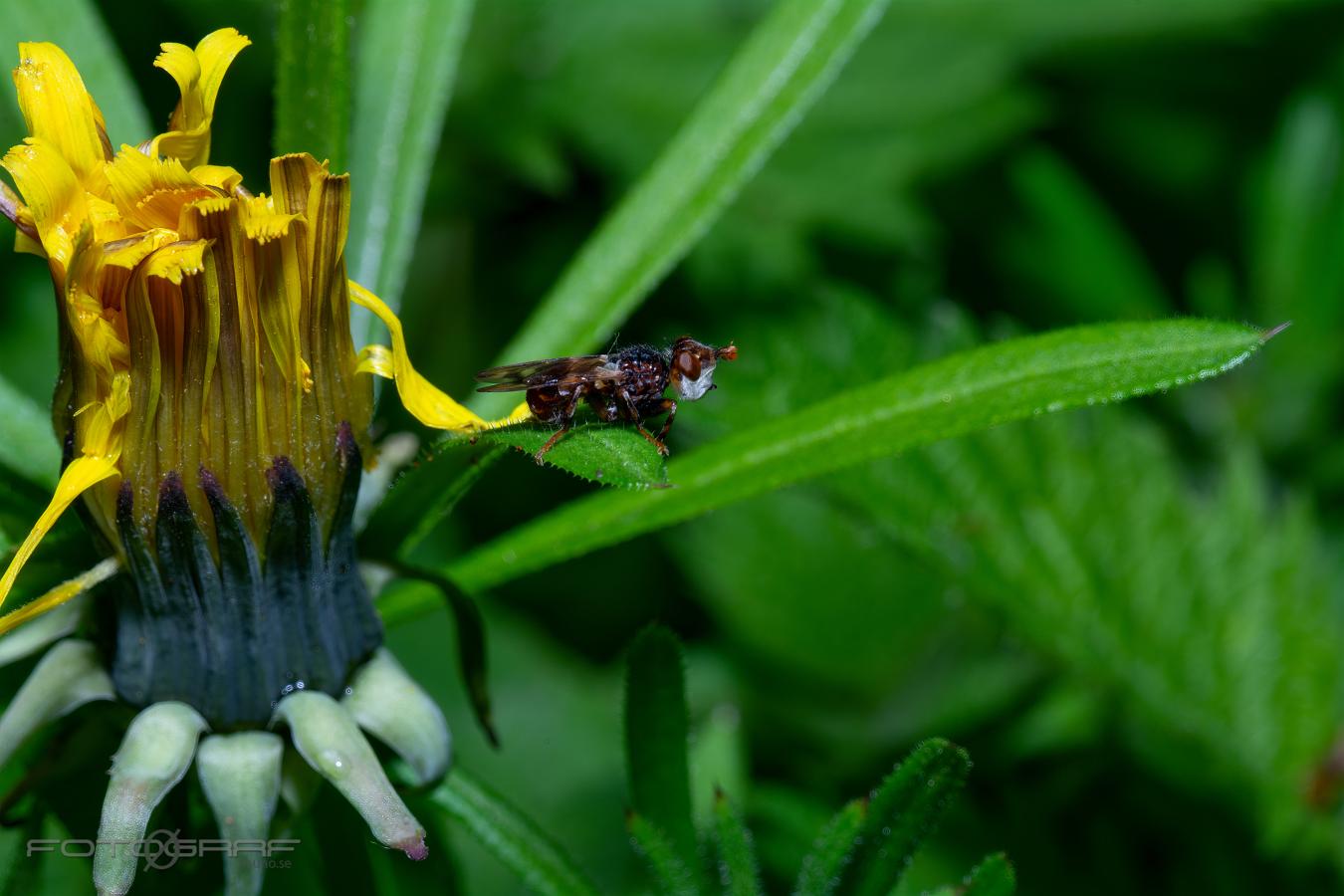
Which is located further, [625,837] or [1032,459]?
[625,837]

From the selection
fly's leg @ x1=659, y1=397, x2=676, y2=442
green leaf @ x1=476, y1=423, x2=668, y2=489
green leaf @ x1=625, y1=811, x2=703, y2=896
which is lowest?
green leaf @ x1=625, y1=811, x2=703, y2=896

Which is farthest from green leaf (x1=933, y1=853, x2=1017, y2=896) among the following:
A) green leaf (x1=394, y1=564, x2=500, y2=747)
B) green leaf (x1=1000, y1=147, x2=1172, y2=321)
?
green leaf (x1=1000, y1=147, x2=1172, y2=321)

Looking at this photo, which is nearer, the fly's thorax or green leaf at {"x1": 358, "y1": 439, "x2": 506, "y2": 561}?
green leaf at {"x1": 358, "y1": 439, "x2": 506, "y2": 561}

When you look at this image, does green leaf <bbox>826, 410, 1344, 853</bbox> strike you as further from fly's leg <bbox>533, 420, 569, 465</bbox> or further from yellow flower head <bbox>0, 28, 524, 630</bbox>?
yellow flower head <bbox>0, 28, 524, 630</bbox>

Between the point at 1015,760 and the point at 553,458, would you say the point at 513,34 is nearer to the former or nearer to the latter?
the point at 1015,760

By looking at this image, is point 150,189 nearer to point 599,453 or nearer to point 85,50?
point 599,453

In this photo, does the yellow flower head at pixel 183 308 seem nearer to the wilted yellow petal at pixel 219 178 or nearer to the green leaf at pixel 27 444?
the wilted yellow petal at pixel 219 178

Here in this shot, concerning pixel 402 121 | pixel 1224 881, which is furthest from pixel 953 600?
pixel 402 121
